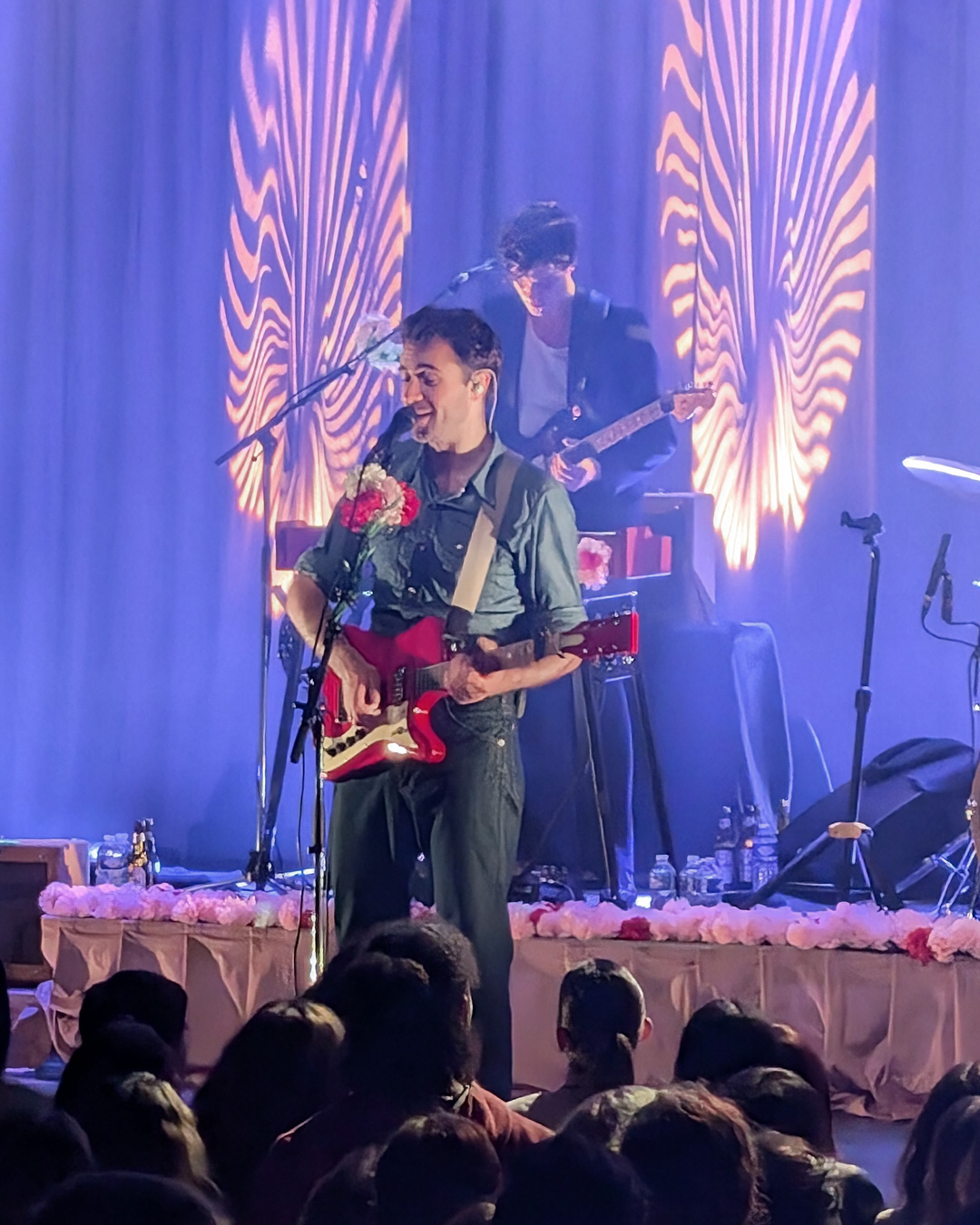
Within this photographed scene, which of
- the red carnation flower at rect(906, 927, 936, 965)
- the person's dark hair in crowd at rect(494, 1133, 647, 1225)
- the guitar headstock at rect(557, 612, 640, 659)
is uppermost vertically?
the guitar headstock at rect(557, 612, 640, 659)

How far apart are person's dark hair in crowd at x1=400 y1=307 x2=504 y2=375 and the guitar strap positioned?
30 centimetres

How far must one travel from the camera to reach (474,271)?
5.91 metres

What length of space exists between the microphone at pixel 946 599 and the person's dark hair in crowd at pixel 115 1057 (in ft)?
12.4

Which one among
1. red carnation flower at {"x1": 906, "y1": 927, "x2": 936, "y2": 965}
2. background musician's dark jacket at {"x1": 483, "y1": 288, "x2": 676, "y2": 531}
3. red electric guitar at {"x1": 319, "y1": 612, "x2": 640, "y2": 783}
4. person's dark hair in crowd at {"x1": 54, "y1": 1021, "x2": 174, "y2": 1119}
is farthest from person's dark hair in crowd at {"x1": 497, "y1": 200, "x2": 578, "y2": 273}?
person's dark hair in crowd at {"x1": 54, "y1": 1021, "x2": 174, "y2": 1119}

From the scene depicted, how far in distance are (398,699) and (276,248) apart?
3.26 metres

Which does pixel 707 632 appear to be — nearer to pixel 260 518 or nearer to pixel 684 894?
pixel 684 894

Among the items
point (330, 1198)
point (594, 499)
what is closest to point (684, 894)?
point (594, 499)

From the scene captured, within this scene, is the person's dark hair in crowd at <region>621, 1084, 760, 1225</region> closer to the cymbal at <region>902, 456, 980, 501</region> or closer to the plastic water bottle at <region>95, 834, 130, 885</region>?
the cymbal at <region>902, 456, 980, 501</region>

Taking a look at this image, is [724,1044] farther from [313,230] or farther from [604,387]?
[313,230]

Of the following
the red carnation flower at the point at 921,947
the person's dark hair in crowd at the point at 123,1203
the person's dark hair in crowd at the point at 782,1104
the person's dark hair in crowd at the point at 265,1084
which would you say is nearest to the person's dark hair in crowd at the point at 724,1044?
the person's dark hair in crowd at the point at 782,1104

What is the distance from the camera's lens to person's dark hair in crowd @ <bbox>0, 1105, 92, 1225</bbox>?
182cm

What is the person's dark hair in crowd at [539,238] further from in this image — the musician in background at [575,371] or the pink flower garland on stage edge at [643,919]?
the pink flower garland on stage edge at [643,919]

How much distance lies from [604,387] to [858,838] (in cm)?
191

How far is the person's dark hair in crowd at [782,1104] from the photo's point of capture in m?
2.18
